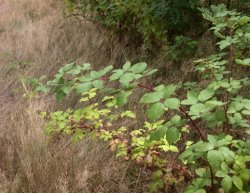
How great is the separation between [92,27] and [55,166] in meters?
3.58

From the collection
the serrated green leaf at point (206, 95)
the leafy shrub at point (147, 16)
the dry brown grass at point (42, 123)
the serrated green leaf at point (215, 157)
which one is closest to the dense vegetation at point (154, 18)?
the leafy shrub at point (147, 16)

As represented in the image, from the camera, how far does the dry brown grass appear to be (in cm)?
262

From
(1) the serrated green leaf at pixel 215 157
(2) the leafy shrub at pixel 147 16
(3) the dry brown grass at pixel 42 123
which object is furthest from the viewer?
(2) the leafy shrub at pixel 147 16

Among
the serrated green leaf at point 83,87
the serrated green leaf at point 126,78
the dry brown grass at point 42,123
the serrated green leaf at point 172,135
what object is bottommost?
the dry brown grass at point 42,123

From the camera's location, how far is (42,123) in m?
3.22

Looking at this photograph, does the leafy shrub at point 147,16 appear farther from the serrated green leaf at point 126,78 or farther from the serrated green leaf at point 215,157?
the serrated green leaf at point 215,157

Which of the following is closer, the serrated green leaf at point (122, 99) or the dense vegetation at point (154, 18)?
the serrated green leaf at point (122, 99)

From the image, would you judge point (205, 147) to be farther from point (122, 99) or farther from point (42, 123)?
point (42, 123)

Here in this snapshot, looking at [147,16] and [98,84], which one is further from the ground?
[98,84]

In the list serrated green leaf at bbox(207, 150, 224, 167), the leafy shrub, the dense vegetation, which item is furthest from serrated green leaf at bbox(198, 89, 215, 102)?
Result: the leafy shrub

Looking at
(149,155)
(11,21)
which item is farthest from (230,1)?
(11,21)

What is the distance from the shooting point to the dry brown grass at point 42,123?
2.62 metres

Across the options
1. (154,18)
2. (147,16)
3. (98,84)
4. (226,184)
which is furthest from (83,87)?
(147,16)

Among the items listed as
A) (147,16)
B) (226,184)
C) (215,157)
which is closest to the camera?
(215,157)
